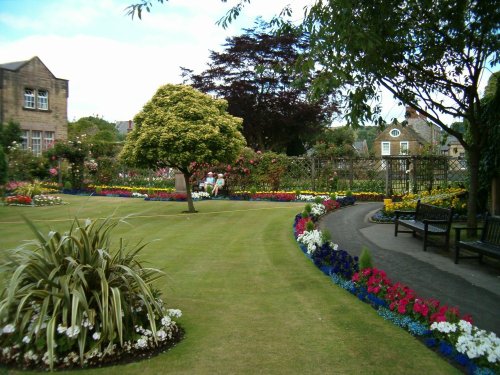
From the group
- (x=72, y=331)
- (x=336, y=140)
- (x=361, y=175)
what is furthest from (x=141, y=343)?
(x=336, y=140)

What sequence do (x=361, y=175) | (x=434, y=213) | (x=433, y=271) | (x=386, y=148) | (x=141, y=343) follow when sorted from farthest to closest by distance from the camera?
(x=386, y=148)
(x=361, y=175)
(x=434, y=213)
(x=433, y=271)
(x=141, y=343)

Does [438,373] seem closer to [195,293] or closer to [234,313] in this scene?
[234,313]

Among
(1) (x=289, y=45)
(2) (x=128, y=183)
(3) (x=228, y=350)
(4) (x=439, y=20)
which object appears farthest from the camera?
(1) (x=289, y=45)

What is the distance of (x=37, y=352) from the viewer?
4.00 metres

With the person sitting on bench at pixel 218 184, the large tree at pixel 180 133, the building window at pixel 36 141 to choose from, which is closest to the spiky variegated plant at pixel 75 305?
the large tree at pixel 180 133

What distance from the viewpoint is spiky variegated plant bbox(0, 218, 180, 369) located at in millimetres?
3967

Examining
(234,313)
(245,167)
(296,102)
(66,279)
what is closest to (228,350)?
(234,313)

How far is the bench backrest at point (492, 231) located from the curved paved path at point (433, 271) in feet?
1.56

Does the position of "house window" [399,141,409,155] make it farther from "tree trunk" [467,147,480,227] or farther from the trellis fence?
"tree trunk" [467,147,480,227]

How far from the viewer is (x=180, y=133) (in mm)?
13742

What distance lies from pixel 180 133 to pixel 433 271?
875 centimetres

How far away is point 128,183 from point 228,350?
73.6 feet

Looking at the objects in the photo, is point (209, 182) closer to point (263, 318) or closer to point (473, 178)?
point (473, 178)

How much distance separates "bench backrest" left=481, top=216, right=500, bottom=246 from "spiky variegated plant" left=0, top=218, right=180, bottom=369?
225 inches
